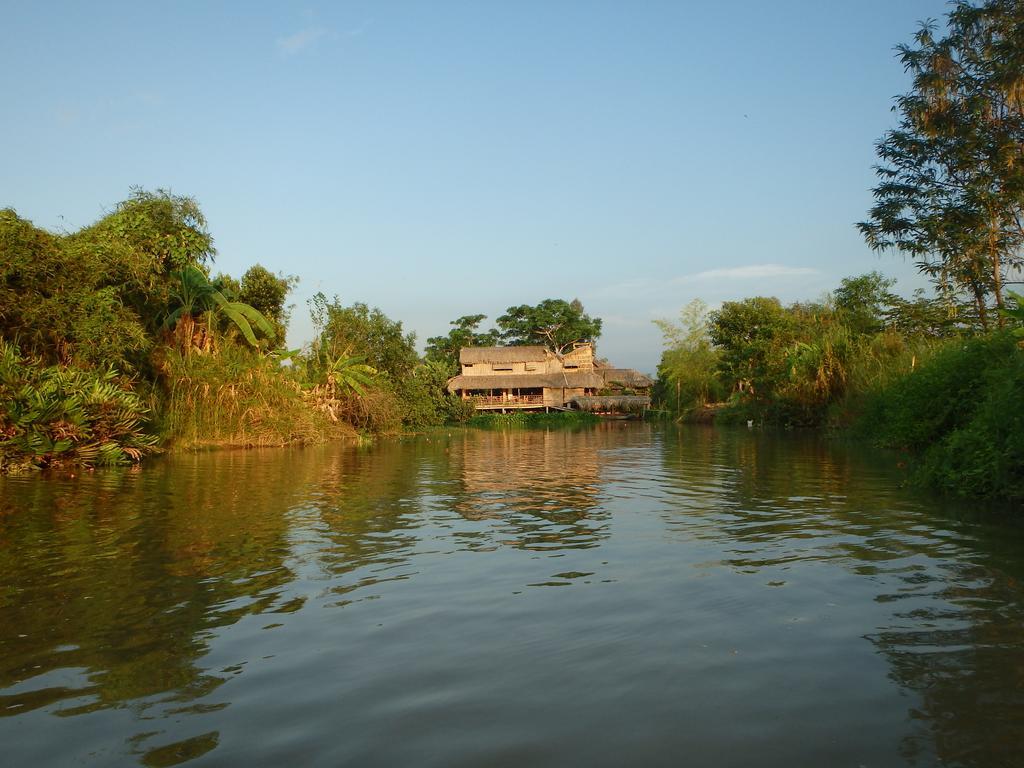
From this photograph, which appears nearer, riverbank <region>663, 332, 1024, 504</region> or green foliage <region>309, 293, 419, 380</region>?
riverbank <region>663, 332, 1024, 504</region>

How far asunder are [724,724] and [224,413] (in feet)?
83.2

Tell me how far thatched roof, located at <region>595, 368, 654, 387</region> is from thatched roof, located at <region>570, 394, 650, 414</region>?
7458mm

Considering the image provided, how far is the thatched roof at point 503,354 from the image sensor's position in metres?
67.3

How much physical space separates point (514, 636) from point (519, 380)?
6005 cm

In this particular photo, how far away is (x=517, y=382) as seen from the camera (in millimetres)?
64688

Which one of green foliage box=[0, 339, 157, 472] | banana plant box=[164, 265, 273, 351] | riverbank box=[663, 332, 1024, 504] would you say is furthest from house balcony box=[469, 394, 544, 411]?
green foliage box=[0, 339, 157, 472]

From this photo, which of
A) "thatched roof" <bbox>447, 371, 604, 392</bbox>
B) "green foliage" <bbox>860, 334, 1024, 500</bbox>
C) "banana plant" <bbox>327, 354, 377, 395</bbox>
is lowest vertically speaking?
"green foliage" <bbox>860, 334, 1024, 500</bbox>

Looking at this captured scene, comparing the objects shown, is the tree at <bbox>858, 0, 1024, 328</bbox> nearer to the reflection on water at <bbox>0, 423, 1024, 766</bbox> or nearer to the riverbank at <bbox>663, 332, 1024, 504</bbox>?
the riverbank at <bbox>663, 332, 1024, 504</bbox>

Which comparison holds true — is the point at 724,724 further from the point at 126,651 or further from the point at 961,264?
the point at 961,264

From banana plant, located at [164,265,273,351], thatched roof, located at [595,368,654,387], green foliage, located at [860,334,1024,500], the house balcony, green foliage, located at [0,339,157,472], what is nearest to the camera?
green foliage, located at [860,334,1024,500]

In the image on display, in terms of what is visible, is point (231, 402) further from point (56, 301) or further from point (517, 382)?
point (517, 382)

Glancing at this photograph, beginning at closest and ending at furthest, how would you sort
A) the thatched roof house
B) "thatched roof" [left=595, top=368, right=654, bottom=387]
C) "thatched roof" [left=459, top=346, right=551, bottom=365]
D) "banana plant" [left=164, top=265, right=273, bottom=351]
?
"banana plant" [left=164, top=265, right=273, bottom=351]
the thatched roof house
"thatched roof" [left=459, top=346, right=551, bottom=365]
"thatched roof" [left=595, top=368, right=654, bottom=387]

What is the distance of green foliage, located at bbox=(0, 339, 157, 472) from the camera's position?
1562cm

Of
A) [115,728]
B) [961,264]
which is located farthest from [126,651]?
[961,264]
